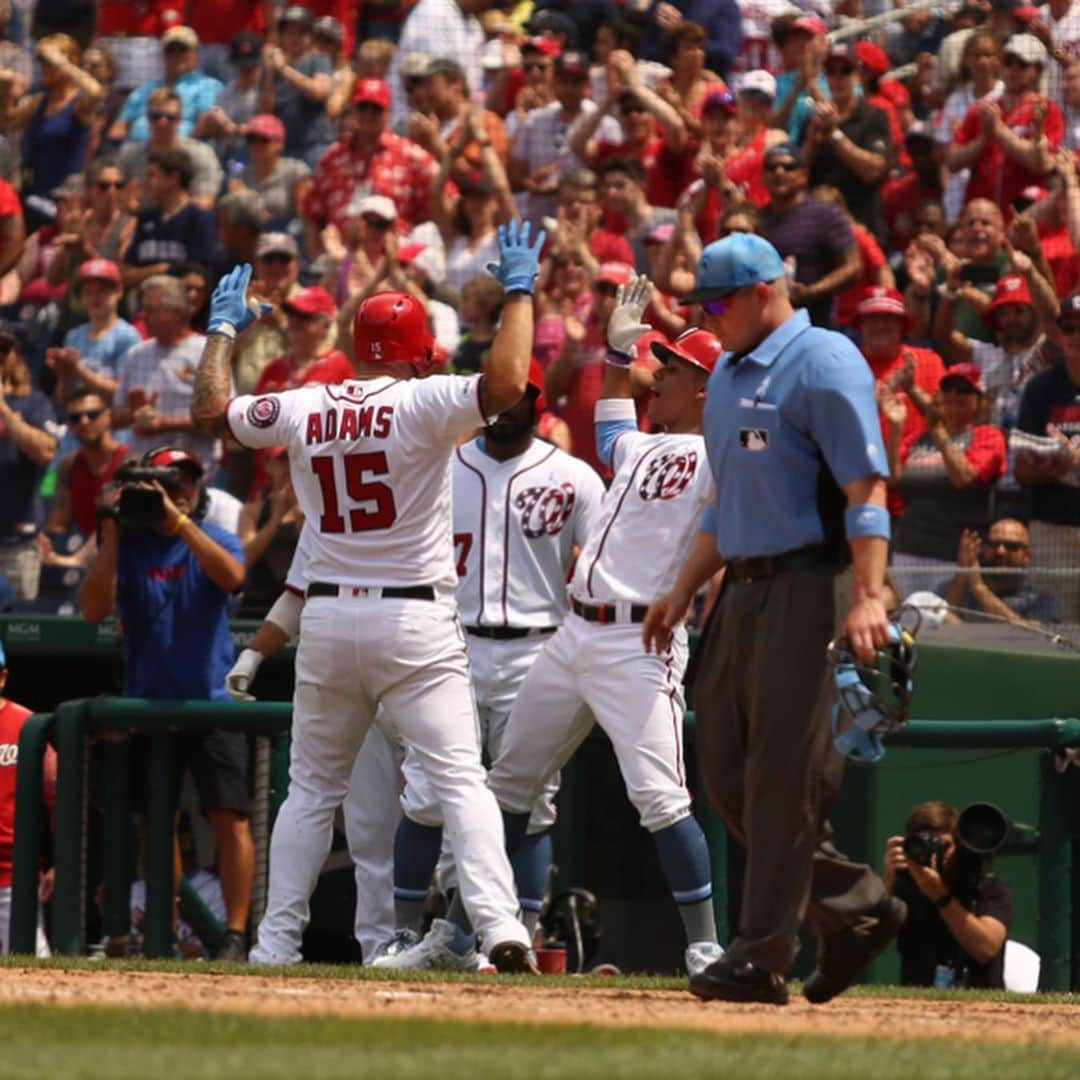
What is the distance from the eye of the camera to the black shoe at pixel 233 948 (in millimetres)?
8570

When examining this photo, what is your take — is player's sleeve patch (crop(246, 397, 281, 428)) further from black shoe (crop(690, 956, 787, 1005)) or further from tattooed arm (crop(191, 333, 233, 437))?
black shoe (crop(690, 956, 787, 1005))

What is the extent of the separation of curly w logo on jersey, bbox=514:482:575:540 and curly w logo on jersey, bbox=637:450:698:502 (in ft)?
2.28

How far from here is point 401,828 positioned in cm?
782

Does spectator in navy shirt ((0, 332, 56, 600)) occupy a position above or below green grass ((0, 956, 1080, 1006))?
above

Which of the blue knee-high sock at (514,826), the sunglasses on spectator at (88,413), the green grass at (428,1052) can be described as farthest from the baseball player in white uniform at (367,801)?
the sunglasses on spectator at (88,413)

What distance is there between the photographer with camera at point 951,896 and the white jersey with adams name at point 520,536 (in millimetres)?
1481

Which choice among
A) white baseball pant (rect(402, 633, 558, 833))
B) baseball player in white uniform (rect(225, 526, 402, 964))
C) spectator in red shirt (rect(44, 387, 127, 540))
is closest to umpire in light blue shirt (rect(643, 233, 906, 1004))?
white baseball pant (rect(402, 633, 558, 833))

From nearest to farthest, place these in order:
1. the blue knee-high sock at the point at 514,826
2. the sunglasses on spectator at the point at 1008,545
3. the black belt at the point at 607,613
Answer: the black belt at the point at 607,613 → the blue knee-high sock at the point at 514,826 → the sunglasses on spectator at the point at 1008,545

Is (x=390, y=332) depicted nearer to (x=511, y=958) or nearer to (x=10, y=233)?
(x=511, y=958)

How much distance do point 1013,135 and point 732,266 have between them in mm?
6956

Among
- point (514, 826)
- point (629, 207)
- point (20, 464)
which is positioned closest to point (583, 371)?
point (629, 207)

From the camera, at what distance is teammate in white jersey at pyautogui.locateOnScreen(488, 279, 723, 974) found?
Result: 719cm

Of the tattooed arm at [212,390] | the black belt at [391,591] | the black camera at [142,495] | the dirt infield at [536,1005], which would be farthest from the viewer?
the black camera at [142,495]

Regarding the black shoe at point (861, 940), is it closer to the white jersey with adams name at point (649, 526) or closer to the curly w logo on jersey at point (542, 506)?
the white jersey with adams name at point (649, 526)
